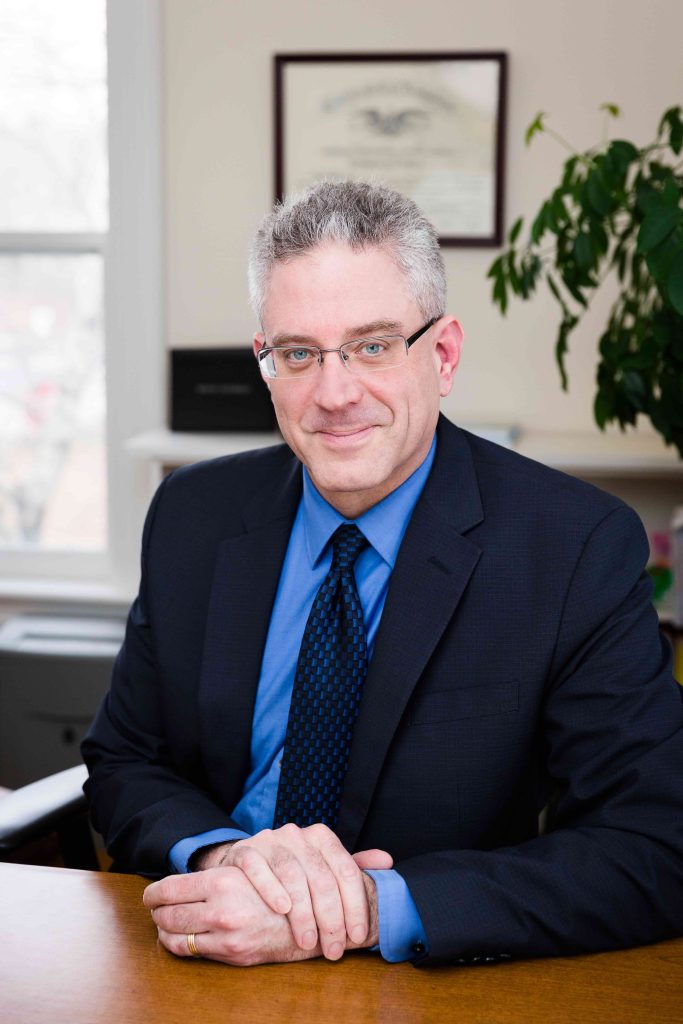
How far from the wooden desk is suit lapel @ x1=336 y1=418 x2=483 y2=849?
0.32 meters

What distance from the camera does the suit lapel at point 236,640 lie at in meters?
1.55

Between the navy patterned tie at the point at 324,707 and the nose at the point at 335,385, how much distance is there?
233 millimetres

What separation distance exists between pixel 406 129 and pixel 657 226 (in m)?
1.25

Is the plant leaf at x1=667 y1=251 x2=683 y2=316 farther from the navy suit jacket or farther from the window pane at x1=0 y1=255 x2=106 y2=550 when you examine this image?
the window pane at x1=0 y1=255 x2=106 y2=550

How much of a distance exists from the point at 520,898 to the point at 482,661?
345 mm

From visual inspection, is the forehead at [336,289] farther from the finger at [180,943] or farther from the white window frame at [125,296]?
the white window frame at [125,296]

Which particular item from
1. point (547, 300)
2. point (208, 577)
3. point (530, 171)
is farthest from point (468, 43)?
point (208, 577)

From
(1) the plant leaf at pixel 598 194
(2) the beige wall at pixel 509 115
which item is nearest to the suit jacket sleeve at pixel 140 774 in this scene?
(1) the plant leaf at pixel 598 194

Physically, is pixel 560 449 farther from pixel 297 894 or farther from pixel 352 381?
pixel 297 894

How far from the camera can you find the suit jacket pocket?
1435mm

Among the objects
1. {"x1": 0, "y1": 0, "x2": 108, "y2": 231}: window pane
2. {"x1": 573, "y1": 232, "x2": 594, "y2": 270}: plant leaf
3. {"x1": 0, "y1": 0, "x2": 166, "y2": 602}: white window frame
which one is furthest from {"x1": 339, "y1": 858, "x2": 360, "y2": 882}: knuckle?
{"x1": 0, "y1": 0, "x2": 108, "y2": 231}: window pane

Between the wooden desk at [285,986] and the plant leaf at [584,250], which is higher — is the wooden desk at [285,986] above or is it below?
below

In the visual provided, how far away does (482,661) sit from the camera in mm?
1447

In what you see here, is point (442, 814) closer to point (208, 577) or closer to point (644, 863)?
point (644, 863)
